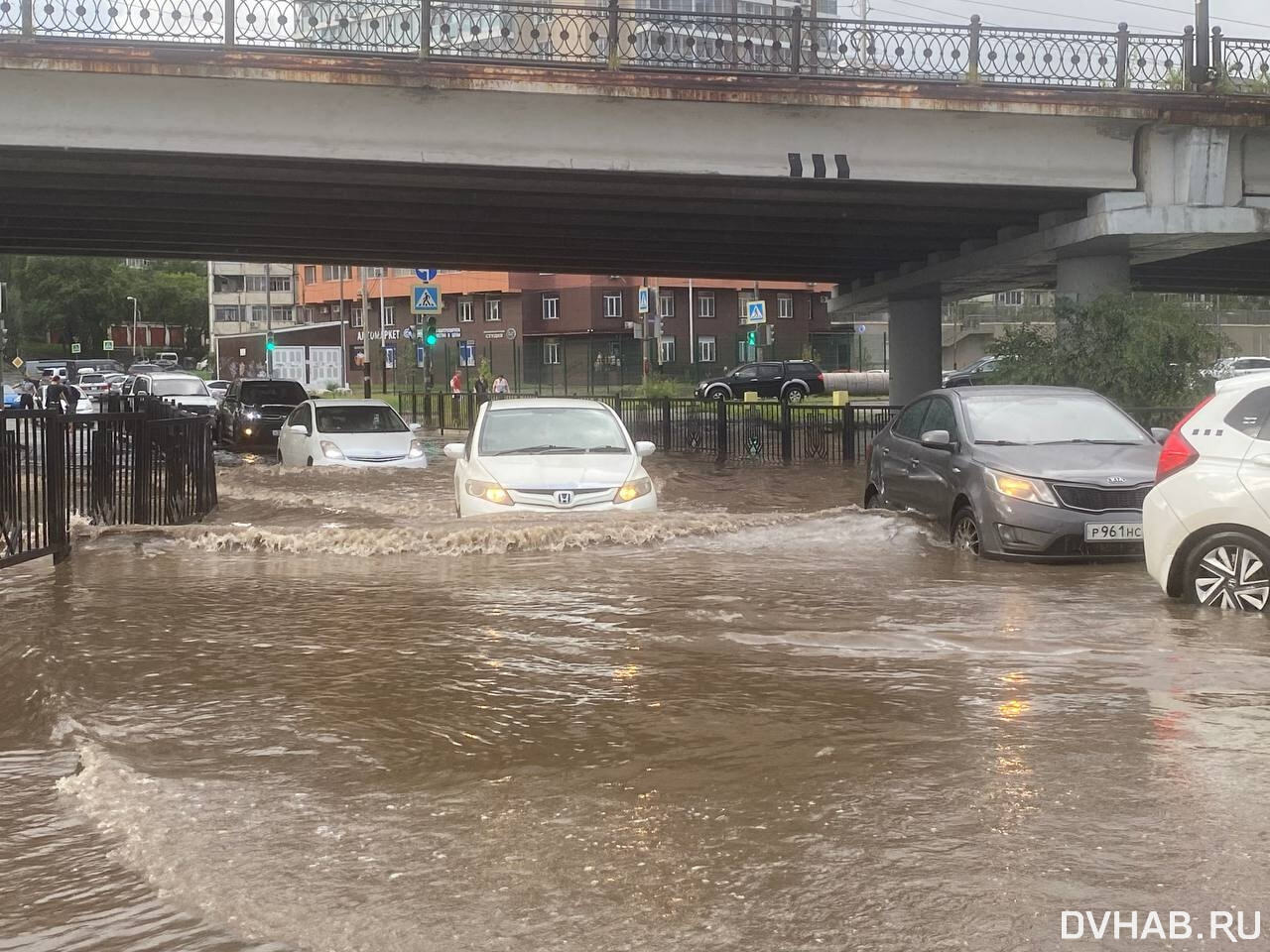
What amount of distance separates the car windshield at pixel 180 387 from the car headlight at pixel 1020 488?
30818mm

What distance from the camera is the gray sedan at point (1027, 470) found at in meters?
11.5

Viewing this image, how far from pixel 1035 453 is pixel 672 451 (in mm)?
20621

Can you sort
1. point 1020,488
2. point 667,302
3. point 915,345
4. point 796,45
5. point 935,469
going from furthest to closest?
point 667,302 → point 915,345 → point 796,45 → point 935,469 → point 1020,488

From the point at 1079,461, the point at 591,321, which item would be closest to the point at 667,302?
the point at 591,321

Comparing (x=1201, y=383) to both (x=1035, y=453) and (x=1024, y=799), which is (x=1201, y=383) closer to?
(x=1035, y=453)

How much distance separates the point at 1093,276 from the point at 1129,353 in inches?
156

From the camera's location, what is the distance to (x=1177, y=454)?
9469mm

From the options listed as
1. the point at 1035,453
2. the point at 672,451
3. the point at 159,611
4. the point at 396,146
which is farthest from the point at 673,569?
the point at 672,451

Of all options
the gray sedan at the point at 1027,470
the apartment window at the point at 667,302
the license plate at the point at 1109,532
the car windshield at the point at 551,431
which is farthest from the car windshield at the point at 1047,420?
the apartment window at the point at 667,302

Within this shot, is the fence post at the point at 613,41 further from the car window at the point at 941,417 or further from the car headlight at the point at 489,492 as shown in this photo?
the car headlight at the point at 489,492

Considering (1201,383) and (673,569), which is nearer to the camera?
(673,569)

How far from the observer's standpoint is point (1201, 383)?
23.9m

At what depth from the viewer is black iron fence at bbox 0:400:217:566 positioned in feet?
36.5

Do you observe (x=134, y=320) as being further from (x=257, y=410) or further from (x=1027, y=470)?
(x=1027, y=470)
